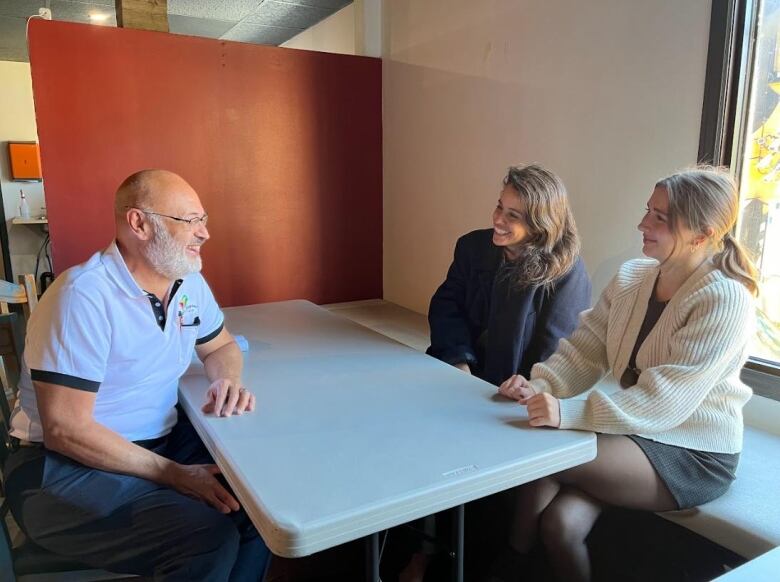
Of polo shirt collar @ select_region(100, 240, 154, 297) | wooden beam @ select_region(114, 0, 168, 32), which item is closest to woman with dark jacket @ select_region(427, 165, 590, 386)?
polo shirt collar @ select_region(100, 240, 154, 297)

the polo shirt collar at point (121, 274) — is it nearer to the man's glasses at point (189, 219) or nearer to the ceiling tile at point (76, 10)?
the man's glasses at point (189, 219)

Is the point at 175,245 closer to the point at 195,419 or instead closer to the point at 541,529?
the point at 195,419

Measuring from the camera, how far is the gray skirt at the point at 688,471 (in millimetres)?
1373

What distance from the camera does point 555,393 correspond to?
162 centimetres

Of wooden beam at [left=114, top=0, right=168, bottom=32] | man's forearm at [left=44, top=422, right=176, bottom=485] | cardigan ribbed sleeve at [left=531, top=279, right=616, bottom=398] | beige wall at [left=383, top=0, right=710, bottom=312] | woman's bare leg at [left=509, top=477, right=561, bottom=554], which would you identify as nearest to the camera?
man's forearm at [left=44, top=422, right=176, bottom=485]

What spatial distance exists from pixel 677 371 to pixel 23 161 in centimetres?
702

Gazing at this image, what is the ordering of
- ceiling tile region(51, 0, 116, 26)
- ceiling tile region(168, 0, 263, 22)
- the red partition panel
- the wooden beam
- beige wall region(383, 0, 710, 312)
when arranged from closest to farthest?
beige wall region(383, 0, 710, 312)
the red partition panel
the wooden beam
ceiling tile region(168, 0, 263, 22)
ceiling tile region(51, 0, 116, 26)

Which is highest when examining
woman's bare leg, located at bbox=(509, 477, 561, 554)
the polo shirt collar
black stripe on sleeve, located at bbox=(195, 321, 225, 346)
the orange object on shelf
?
the orange object on shelf

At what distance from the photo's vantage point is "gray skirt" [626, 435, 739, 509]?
4.50ft

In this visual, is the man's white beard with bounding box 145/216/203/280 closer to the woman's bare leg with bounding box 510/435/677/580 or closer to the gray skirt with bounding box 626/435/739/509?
the woman's bare leg with bounding box 510/435/677/580

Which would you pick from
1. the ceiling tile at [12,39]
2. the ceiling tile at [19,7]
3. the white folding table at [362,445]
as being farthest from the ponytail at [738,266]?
the ceiling tile at [12,39]

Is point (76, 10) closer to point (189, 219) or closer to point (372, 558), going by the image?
point (189, 219)

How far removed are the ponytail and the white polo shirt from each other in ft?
4.42

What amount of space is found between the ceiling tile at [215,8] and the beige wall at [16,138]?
2.88 meters
